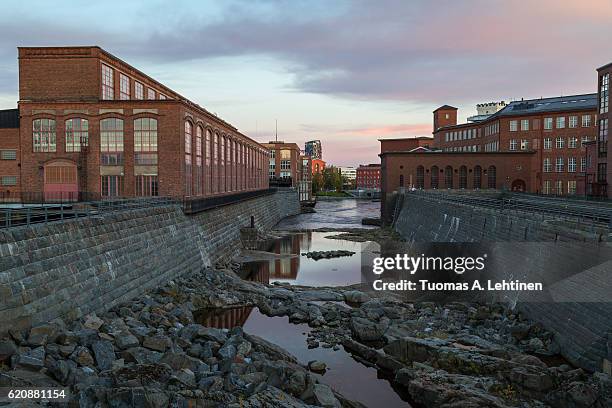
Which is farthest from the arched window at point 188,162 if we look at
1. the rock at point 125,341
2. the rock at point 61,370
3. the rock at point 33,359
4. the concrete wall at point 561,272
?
the rock at point 61,370

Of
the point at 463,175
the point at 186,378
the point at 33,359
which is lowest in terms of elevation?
the point at 186,378

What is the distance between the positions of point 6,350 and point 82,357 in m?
1.80

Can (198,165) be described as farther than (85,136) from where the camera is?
Yes

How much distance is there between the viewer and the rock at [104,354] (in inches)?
536

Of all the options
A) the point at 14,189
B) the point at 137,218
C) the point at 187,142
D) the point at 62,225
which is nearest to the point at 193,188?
the point at 187,142

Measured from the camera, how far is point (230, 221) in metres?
45.7

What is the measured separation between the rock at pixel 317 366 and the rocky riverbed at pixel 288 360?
0.31 feet

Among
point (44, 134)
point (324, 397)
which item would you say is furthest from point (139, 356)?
point (44, 134)

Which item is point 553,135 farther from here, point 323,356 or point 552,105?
point 323,356

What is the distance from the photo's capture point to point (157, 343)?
1559 cm

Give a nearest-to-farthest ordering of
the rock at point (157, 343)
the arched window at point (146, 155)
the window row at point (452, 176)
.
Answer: the rock at point (157, 343) → the arched window at point (146, 155) → the window row at point (452, 176)

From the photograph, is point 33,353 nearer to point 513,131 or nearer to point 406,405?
point 406,405

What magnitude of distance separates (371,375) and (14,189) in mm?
33628

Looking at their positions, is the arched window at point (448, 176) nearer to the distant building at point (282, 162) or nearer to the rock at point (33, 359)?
the distant building at point (282, 162)
